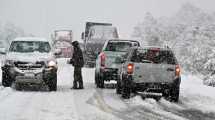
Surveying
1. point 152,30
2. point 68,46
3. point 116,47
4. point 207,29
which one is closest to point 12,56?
point 116,47

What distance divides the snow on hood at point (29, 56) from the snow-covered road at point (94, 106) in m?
1.04

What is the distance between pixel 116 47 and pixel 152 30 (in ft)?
263

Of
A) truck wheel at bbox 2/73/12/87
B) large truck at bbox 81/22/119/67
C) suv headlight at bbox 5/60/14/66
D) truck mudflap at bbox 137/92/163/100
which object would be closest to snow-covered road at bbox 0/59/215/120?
truck wheel at bbox 2/73/12/87

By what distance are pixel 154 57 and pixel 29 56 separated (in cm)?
457

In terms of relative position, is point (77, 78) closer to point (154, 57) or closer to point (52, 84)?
point (52, 84)

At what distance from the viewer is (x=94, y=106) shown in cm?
1518

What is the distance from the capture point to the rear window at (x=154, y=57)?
1711cm

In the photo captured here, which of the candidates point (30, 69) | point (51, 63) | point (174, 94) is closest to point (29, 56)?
point (30, 69)

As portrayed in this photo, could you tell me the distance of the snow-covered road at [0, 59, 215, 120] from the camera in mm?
13094

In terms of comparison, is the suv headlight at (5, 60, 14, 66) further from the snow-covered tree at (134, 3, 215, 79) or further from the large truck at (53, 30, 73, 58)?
the large truck at (53, 30, 73, 58)

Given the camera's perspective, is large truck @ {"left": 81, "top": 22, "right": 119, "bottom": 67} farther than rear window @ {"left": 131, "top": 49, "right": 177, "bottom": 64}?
Yes

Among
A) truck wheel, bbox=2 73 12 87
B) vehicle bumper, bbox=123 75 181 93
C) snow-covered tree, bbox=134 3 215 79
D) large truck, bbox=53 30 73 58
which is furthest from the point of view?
large truck, bbox=53 30 73 58

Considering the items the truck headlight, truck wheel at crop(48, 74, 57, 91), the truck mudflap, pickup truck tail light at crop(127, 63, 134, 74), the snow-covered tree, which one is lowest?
the snow-covered tree

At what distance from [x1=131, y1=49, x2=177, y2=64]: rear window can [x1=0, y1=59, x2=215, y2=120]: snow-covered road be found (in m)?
1.11
